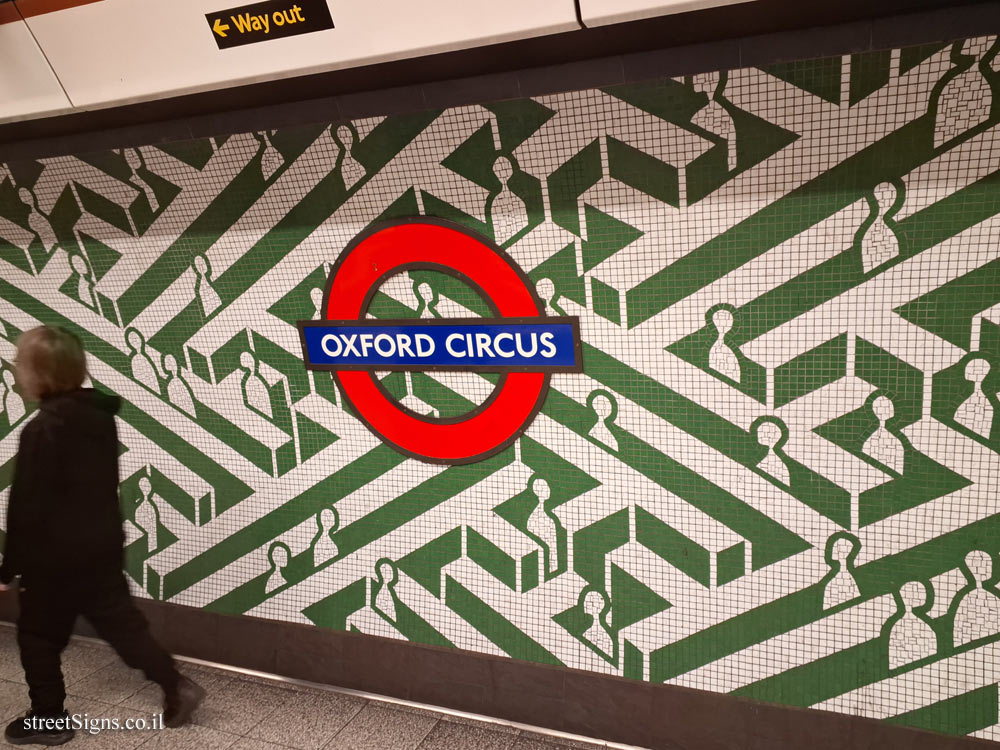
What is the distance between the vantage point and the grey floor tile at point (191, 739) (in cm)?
254

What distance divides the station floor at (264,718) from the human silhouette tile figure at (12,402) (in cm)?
111

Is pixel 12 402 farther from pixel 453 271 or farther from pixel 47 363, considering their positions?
pixel 453 271

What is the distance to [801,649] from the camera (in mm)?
2127

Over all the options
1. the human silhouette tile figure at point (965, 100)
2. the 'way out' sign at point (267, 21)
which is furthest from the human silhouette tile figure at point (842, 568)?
the 'way out' sign at point (267, 21)

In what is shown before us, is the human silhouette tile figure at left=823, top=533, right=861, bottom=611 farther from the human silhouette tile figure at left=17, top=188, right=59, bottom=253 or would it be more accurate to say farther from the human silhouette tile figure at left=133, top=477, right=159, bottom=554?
the human silhouette tile figure at left=17, top=188, right=59, bottom=253

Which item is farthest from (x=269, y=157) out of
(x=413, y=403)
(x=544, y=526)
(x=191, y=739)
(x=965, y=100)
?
(x=191, y=739)

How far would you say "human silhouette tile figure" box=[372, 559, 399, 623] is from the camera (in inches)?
104

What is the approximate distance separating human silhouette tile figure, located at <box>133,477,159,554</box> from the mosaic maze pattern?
225 mm

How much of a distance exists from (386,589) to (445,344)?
3.31 ft

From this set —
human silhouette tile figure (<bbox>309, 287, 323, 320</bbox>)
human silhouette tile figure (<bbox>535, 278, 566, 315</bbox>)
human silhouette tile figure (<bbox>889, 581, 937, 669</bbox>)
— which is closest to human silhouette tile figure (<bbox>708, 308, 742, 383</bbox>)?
human silhouette tile figure (<bbox>535, 278, 566, 315</bbox>)

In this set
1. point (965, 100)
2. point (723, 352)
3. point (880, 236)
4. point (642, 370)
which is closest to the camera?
point (965, 100)

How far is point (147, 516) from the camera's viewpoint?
3.04 m

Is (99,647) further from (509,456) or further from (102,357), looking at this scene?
(509,456)

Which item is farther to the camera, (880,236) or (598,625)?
(598,625)
